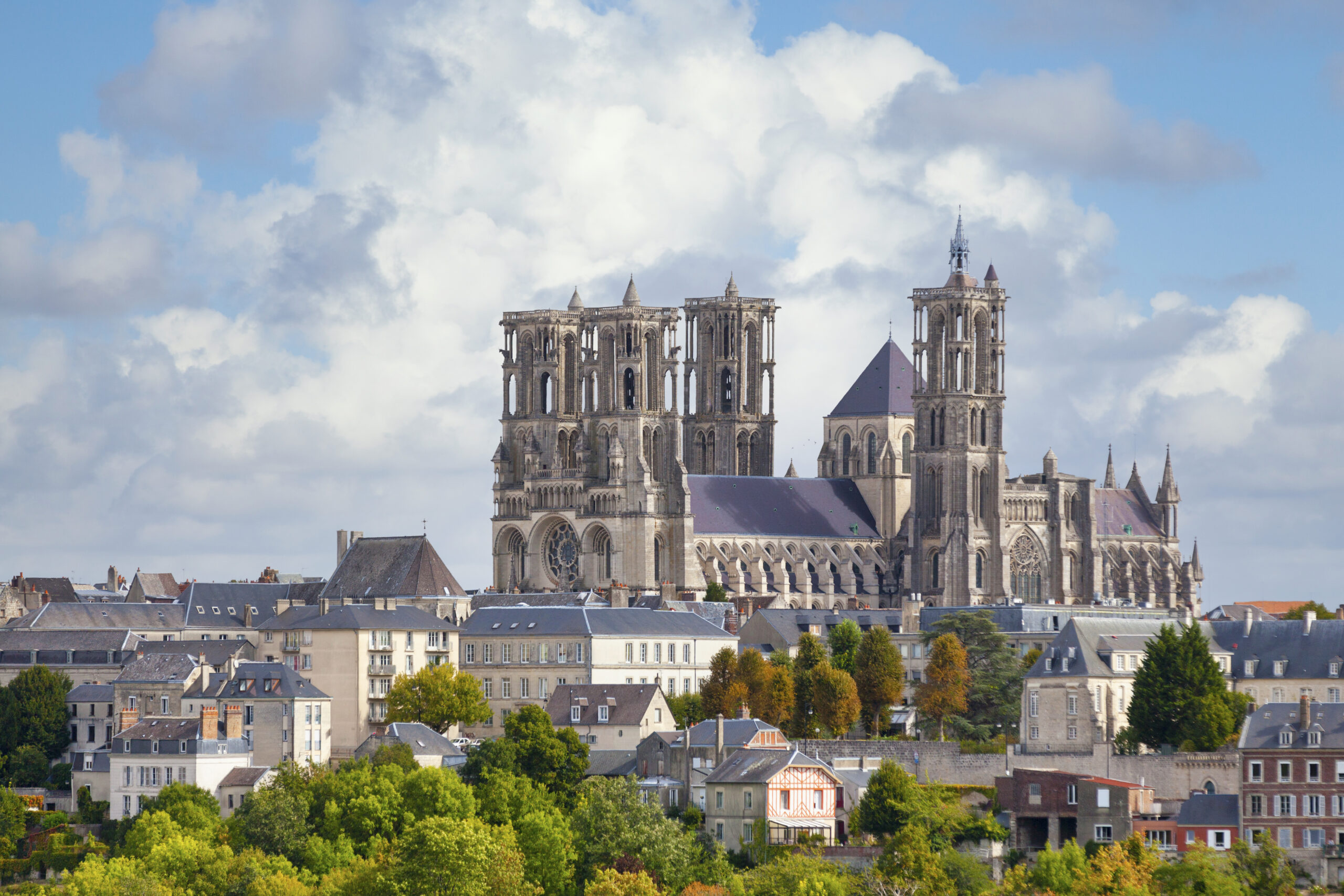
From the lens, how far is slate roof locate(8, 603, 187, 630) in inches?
5281

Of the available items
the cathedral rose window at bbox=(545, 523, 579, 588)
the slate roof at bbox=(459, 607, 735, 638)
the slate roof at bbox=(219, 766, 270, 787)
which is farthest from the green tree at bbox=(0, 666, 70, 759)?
the cathedral rose window at bbox=(545, 523, 579, 588)

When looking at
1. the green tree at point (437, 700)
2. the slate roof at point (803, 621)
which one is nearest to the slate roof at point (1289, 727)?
the green tree at point (437, 700)

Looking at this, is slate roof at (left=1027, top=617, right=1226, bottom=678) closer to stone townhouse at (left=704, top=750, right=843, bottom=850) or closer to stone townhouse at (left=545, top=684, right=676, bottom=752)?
stone townhouse at (left=704, top=750, right=843, bottom=850)

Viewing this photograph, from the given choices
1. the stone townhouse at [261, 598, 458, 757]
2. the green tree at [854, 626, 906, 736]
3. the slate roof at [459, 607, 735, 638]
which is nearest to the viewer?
the stone townhouse at [261, 598, 458, 757]

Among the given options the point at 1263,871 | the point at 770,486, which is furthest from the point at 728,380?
the point at 1263,871

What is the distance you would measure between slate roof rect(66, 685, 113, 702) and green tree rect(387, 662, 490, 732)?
41.8 feet

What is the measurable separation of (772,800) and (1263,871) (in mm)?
16114

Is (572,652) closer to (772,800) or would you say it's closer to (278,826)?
(278,826)

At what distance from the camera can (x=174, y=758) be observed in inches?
4200

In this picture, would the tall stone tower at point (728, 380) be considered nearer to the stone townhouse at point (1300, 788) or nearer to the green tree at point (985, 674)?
the green tree at point (985, 674)

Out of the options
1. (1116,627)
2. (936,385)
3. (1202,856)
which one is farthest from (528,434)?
(1202,856)

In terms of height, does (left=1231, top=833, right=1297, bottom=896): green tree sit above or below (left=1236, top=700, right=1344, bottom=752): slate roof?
below

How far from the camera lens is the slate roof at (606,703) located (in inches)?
4323

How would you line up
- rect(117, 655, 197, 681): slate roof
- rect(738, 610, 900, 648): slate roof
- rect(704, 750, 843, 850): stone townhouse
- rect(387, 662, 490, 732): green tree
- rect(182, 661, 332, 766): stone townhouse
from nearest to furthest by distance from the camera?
1. rect(704, 750, 843, 850): stone townhouse
2. rect(182, 661, 332, 766): stone townhouse
3. rect(387, 662, 490, 732): green tree
4. rect(117, 655, 197, 681): slate roof
5. rect(738, 610, 900, 648): slate roof
